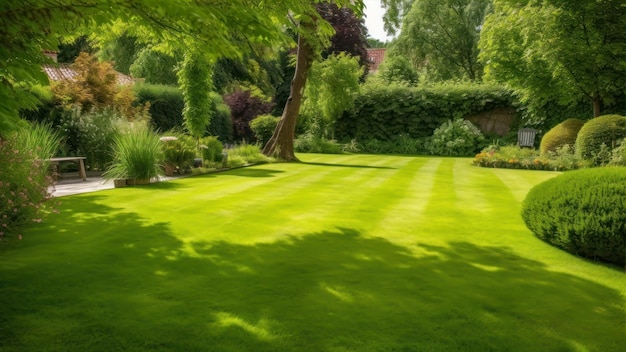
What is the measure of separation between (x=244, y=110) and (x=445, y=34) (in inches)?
737

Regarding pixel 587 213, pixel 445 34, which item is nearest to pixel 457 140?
pixel 445 34

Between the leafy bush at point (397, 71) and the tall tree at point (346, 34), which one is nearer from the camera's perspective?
the tall tree at point (346, 34)

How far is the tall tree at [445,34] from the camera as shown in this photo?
37281 millimetres

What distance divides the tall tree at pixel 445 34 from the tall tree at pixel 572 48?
1910 centimetres

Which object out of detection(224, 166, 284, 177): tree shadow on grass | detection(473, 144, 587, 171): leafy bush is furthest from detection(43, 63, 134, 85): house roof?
detection(473, 144, 587, 171): leafy bush

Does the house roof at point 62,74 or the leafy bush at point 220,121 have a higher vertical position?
the house roof at point 62,74

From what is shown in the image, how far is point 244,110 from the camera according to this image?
30875mm

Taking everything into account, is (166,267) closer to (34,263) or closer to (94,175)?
(34,263)

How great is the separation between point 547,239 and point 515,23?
15.8 meters

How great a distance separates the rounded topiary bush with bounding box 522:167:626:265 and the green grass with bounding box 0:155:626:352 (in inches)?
8.0

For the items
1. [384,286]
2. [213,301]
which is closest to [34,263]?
[213,301]

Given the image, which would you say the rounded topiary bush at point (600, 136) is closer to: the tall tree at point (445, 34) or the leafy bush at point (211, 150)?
the leafy bush at point (211, 150)

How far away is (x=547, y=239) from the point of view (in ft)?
19.1

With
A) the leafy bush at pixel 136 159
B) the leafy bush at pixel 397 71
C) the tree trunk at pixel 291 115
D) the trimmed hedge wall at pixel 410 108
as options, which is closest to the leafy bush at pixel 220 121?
the trimmed hedge wall at pixel 410 108
